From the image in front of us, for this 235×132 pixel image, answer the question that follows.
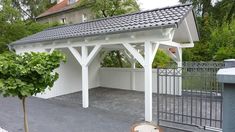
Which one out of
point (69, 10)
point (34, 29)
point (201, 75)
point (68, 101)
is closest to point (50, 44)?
point (68, 101)

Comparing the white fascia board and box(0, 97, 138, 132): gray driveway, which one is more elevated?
the white fascia board

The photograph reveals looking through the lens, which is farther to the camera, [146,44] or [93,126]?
[146,44]

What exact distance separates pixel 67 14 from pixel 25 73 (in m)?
28.4

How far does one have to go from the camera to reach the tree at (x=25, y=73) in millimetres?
4348

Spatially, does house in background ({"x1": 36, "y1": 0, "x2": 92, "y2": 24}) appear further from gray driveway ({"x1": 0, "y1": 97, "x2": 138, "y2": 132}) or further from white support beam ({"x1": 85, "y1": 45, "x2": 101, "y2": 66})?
gray driveway ({"x1": 0, "y1": 97, "x2": 138, "y2": 132})

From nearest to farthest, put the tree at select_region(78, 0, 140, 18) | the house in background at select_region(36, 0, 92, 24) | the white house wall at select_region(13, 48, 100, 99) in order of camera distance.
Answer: the white house wall at select_region(13, 48, 100, 99)
the tree at select_region(78, 0, 140, 18)
the house in background at select_region(36, 0, 92, 24)

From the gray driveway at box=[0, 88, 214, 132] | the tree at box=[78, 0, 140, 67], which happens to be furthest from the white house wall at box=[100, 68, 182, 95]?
the tree at box=[78, 0, 140, 67]

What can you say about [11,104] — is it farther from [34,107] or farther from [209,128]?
[209,128]

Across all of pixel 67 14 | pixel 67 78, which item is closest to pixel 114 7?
pixel 67 78

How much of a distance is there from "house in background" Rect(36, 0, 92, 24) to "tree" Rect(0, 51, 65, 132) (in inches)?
951

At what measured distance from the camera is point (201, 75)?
255 inches

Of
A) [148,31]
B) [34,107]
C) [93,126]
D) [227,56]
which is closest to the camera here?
[93,126]

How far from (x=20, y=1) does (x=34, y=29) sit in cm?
1499

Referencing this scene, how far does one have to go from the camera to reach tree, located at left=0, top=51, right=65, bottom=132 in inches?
171
